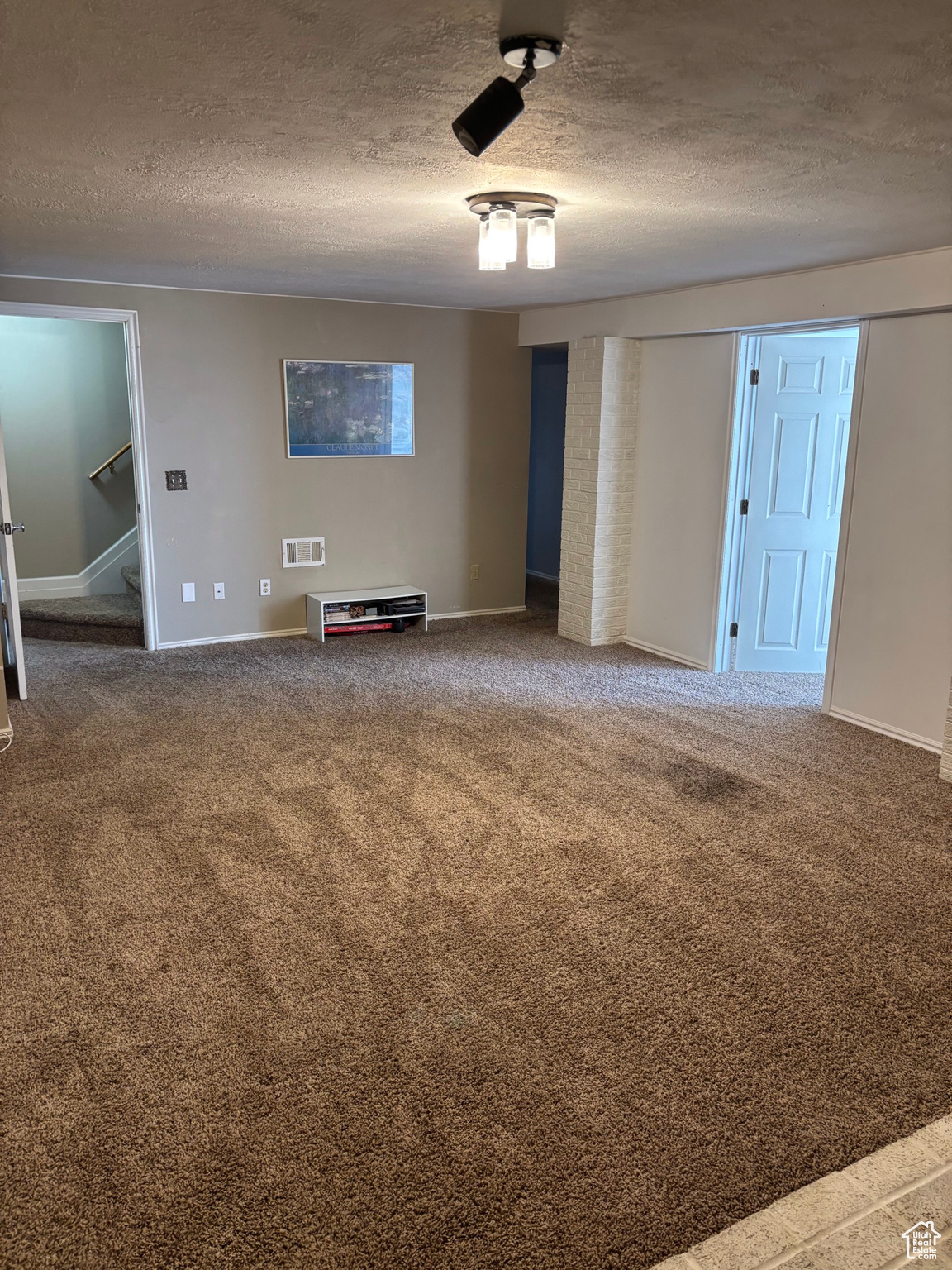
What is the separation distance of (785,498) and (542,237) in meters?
2.90

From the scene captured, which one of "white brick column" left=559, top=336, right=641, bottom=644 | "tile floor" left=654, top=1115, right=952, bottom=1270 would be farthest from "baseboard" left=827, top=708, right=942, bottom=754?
"tile floor" left=654, top=1115, right=952, bottom=1270

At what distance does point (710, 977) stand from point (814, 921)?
1.66ft

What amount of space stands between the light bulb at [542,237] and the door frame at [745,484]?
2.02m

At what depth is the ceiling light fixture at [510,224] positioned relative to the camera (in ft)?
10.1

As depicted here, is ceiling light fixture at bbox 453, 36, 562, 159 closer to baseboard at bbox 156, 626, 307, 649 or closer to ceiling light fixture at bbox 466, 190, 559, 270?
ceiling light fixture at bbox 466, 190, 559, 270

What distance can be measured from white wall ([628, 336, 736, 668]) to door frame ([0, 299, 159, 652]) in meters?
3.22

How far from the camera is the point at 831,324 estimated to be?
4.71m

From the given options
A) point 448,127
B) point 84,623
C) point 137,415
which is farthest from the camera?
point 84,623

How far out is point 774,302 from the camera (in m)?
4.84

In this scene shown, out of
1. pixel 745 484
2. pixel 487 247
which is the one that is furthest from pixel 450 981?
pixel 745 484

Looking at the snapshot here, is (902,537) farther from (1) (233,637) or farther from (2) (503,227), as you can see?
(1) (233,637)

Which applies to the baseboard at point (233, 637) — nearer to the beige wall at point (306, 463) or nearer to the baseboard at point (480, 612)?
the beige wall at point (306, 463)

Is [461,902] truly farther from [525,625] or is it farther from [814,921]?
[525,625]

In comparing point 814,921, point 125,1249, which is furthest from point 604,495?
point 125,1249
